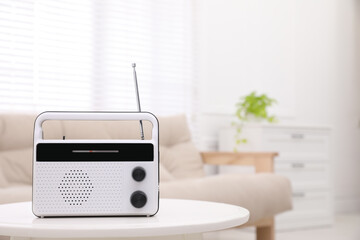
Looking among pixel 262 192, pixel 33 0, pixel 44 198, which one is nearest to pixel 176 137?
pixel 262 192

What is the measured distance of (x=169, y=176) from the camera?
296 cm

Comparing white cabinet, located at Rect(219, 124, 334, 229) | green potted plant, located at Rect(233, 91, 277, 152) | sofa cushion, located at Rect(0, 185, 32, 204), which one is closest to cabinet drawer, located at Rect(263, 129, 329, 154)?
white cabinet, located at Rect(219, 124, 334, 229)

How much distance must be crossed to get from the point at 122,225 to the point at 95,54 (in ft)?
8.19

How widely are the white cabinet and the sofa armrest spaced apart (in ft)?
1.66

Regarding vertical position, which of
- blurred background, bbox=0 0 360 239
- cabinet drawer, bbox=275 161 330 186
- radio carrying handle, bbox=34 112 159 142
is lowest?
cabinet drawer, bbox=275 161 330 186

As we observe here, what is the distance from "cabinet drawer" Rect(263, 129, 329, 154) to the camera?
3.76 metres

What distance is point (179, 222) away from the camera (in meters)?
1.10

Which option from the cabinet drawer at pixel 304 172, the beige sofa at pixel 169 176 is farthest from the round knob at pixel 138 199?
the cabinet drawer at pixel 304 172

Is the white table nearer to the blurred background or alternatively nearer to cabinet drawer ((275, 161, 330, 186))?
the blurred background

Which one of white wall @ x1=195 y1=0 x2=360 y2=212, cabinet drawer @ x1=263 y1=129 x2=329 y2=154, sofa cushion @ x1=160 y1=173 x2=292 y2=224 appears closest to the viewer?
sofa cushion @ x1=160 y1=173 x2=292 y2=224

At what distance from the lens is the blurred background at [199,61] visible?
123 inches

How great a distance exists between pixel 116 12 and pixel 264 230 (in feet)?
5.52

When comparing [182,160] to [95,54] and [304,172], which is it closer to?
[95,54]

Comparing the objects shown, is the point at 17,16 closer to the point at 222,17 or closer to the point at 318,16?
the point at 222,17
